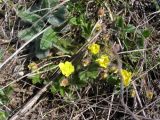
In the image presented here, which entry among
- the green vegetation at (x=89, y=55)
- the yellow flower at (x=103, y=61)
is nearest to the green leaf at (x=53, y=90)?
the green vegetation at (x=89, y=55)

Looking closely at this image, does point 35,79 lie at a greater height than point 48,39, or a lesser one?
lesser

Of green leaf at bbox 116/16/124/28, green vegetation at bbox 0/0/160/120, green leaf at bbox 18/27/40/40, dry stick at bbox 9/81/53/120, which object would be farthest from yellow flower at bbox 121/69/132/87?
green leaf at bbox 18/27/40/40

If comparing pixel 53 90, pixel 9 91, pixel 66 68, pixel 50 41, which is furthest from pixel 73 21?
pixel 9 91

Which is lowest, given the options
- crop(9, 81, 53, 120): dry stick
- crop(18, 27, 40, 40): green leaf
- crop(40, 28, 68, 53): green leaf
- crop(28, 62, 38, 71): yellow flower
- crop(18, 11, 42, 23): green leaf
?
crop(9, 81, 53, 120): dry stick

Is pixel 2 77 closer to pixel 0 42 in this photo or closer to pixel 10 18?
pixel 0 42

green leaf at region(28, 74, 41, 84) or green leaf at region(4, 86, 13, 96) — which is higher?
green leaf at region(28, 74, 41, 84)

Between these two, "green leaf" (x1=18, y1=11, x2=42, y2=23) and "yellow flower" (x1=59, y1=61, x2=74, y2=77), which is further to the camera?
"green leaf" (x1=18, y1=11, x2=42, y2=23)

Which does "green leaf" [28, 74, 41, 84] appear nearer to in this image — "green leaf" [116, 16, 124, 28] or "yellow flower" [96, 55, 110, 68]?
"yellow flower" [96, 55, 110, 68]

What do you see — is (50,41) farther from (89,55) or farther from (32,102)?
(32,102)

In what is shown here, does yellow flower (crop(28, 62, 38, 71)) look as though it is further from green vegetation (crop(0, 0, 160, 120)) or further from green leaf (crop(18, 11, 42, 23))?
green leaf (crop(18, 11, 42, 23))
